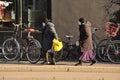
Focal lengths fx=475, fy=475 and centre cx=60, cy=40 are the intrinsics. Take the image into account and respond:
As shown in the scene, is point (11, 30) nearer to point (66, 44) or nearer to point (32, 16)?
point (32, 16)

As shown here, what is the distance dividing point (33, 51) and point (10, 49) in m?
0.86

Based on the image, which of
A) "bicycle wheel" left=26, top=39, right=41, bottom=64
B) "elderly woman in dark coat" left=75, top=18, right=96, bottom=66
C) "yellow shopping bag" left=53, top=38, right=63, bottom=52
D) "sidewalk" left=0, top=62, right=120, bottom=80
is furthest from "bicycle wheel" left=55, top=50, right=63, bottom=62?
"elderly woman in dark coat" left=75, top=18, right=96, bottom=66

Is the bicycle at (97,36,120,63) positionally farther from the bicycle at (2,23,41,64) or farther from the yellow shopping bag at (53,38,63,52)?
the bicycle at (2,23,41,64)

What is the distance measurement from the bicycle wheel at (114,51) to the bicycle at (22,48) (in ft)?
7.80

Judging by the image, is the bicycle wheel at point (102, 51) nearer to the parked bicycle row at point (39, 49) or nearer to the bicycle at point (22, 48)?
the parked bicycle row at point (39, 49)

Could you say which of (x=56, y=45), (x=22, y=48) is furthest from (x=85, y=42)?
(x=22, y=48)

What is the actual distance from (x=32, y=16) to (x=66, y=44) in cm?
228

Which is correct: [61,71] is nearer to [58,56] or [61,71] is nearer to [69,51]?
[58,56]

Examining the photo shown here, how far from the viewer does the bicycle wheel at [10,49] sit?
16.0 meters

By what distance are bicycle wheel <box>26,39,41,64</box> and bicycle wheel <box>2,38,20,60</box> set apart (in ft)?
1.29

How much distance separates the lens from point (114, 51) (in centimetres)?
1596

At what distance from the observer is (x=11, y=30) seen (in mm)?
17641

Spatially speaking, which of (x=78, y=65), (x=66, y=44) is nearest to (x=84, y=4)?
(x=66, y=44)

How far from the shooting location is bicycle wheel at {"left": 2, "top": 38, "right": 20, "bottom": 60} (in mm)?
16031
